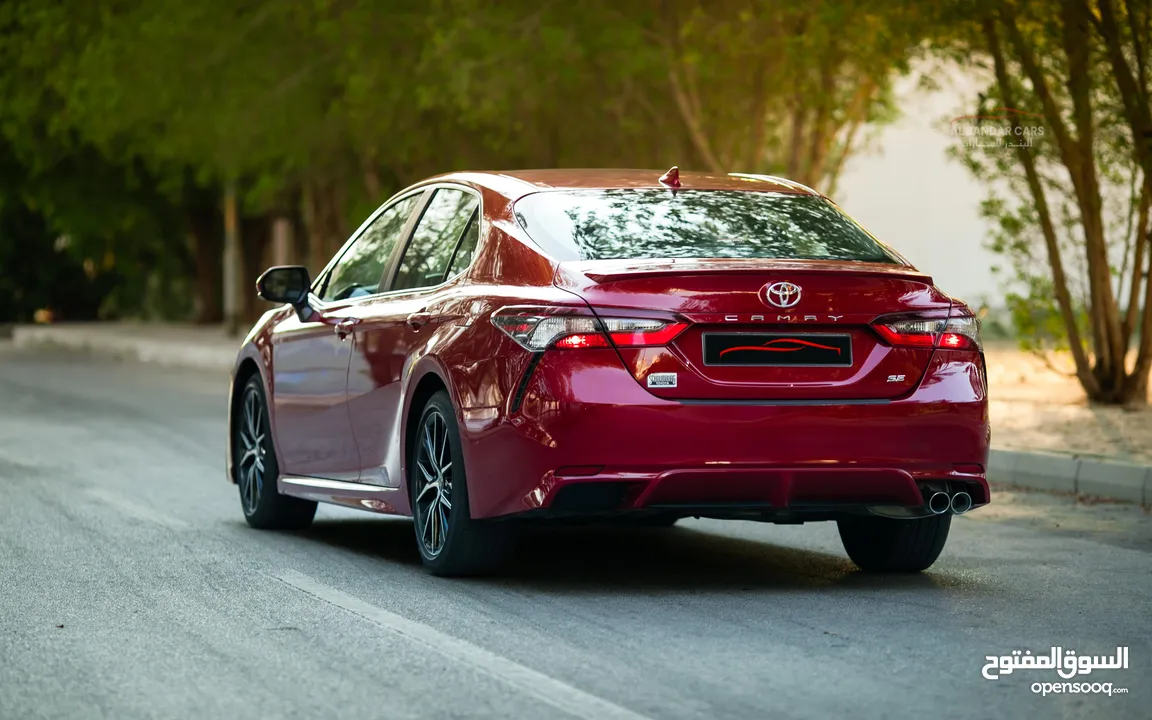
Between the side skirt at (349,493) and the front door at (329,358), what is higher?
the front door at (329,358)

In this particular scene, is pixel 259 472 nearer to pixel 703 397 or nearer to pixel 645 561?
pixel 645 561

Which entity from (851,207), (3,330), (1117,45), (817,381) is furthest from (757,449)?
(3,330)

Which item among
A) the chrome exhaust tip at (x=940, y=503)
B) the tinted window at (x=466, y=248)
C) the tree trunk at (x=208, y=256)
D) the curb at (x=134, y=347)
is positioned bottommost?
the curb at (x=134, y=347)

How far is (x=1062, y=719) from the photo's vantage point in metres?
5.79

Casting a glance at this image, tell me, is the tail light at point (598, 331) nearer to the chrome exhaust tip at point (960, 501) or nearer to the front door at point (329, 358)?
the chrome exhaust tip at point (960, 501)

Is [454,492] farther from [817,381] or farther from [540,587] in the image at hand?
[817,381]

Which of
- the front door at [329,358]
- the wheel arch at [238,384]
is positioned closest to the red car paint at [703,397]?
the front door at [329,358]

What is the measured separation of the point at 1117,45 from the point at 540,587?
9671 mm

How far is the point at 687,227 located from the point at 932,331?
1.06 metres

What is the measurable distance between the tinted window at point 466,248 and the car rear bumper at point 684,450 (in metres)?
0.92

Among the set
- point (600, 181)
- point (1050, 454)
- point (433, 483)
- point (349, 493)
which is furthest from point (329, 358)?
point (1050, 454)

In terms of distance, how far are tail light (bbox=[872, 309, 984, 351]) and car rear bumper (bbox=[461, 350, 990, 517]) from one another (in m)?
0.16

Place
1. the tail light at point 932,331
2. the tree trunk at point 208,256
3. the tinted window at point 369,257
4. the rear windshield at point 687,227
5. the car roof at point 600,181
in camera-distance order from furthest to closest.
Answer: the tree trunk at point 208,256 → the tinted window at point 369,257 → the car roof at point 600,181 → the rear windshield at point 687,227 → the tail light at point 932,331

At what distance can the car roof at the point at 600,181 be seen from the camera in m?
8.72
